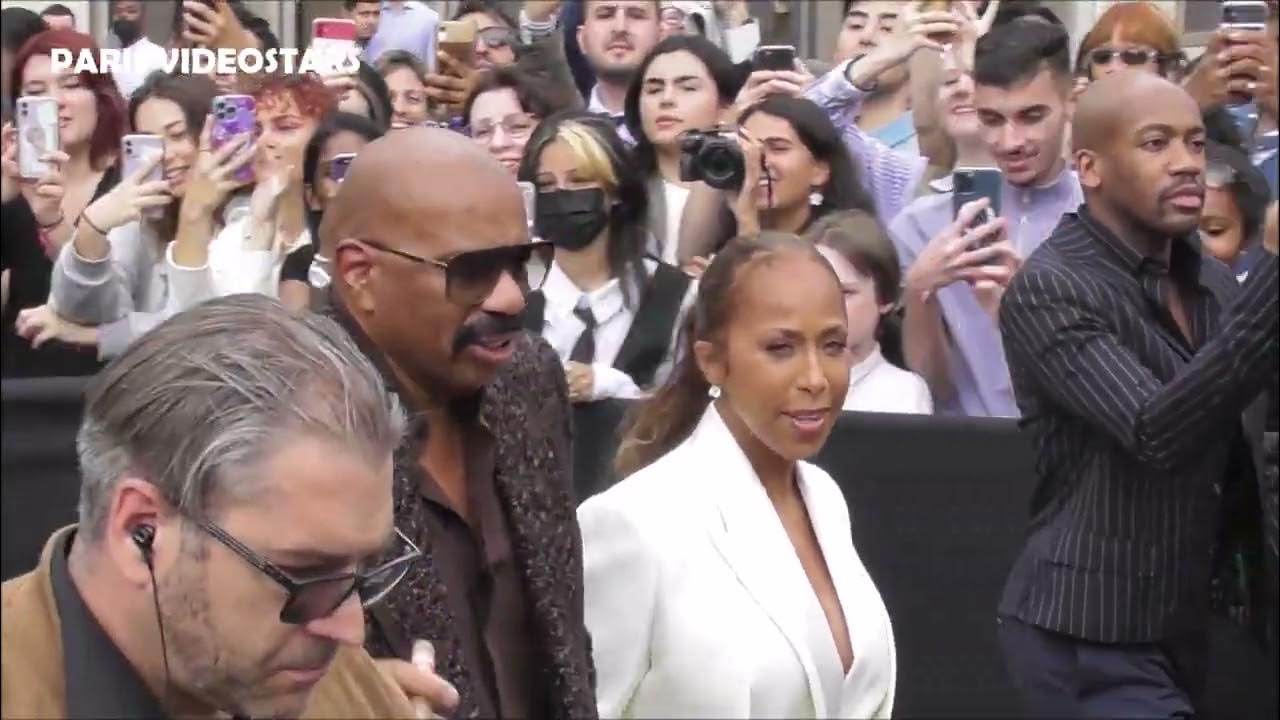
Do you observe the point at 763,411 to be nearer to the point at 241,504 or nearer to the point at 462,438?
the point at 462,438

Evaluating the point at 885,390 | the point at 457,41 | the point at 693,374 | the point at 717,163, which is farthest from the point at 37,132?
the point at 885,390

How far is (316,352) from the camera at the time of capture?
192 centimetres

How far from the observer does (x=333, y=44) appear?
4.90 m

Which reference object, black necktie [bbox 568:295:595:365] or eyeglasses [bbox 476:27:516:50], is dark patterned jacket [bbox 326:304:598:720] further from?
eyeglasses [bbox 476:27:516:50]

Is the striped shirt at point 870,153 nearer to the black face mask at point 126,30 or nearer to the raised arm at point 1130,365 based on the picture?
the raised arm at point 1130,365

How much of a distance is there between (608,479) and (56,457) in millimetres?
1102

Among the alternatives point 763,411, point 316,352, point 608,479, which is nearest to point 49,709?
point 316,352

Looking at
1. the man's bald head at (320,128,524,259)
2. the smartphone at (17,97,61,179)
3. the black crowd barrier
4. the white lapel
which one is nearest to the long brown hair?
the white lapel

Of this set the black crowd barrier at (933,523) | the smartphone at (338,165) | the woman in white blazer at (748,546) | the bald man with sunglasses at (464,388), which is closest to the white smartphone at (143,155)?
the smartphone at (338,165)

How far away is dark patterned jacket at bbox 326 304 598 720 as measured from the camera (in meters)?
2.48

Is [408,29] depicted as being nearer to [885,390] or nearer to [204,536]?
[885,390]

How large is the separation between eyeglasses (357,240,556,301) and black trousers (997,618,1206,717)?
1.64 metres

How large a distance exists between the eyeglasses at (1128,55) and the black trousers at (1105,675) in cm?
158

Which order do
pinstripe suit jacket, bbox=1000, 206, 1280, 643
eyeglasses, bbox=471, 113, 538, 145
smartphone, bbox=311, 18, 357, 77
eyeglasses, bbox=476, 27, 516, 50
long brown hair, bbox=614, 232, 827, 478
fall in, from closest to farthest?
long brown hair, bbox=614, 232, 827, 478
pinstripe suit jacket, bbox=1000, 206, 1280, 643
smartphone, bbox=311, 18, 357, 77
eyeglasses, bbox=471, 113, 538, 145
eyeglasses, bbox=476, 27, 516, 50
